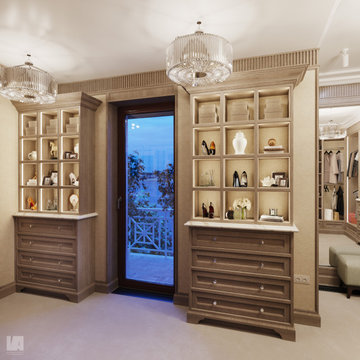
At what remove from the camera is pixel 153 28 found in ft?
7.97

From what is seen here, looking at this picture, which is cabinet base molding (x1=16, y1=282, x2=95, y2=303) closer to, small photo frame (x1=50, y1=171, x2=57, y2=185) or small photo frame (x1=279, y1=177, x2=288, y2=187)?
small photo frame (x1=50, y1=171, x2=57, y2=185)

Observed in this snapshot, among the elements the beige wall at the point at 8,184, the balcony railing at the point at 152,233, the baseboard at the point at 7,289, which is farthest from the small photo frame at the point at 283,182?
the baseboard at the point at 7,289

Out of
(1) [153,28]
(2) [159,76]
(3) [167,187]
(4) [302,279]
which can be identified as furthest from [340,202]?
(1) [153,28]

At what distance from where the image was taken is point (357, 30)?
8.07 feet

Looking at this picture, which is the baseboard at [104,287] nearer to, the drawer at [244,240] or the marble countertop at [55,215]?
the marble countertop at [55,215]

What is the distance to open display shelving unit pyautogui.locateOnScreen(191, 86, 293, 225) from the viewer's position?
2.69 m

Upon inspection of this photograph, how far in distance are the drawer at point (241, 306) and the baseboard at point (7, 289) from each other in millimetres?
2477

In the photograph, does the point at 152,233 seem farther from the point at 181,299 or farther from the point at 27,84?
the point at 27,84

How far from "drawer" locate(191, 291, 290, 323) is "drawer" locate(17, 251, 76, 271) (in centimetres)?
Answer: 164

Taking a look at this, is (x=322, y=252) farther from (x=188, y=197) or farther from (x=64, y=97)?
(x=64, y=97)

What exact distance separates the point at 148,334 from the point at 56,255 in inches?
63.1

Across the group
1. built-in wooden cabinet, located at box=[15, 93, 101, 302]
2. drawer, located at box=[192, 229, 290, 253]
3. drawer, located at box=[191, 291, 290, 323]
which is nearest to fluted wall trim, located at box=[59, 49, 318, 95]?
built-in wooden cabinet, located at box=[15, 93, 101, 302]

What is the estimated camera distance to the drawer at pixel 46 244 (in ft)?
10.8

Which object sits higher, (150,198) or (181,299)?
(150,198)
